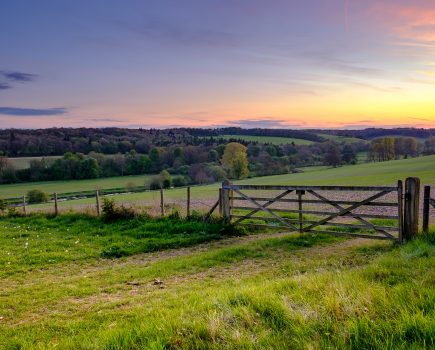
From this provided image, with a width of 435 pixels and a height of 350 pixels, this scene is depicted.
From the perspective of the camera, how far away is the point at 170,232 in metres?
14.7

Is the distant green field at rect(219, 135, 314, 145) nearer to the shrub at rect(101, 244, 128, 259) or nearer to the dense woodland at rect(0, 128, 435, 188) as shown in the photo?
the dense woodland at rect(0, 128, 435, 188)

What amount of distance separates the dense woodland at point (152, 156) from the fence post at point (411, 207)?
6801 centimetres

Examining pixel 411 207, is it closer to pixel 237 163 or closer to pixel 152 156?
pixel 237 163

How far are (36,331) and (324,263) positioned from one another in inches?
249

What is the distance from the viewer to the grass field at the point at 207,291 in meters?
3.82

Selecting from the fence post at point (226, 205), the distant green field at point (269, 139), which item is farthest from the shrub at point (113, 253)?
the distant green field at point (269, 139)

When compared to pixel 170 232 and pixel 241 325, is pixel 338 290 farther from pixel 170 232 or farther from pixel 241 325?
pixel 170 232

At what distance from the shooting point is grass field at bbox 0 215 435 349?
150 inches

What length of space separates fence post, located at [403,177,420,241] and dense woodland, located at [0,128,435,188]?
223 feet

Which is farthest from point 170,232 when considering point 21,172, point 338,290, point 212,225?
point 21,172

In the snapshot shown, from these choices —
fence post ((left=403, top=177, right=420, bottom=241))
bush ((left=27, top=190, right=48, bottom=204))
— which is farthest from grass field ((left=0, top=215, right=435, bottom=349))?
bush ((left=27, top=190, right=48, bottom=204))

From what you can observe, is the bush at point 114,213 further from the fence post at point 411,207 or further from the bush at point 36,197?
the bush at point 36,197

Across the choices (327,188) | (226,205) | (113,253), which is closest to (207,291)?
(113,253)

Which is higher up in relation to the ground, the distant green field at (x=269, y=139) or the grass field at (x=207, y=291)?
the distant green field at (x=269, y=139)
